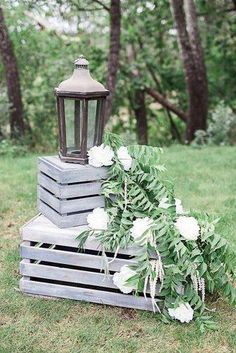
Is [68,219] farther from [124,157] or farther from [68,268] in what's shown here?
[124,157]

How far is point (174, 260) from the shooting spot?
7.67 ft

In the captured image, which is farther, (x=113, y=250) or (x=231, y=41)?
(x=231, y=41)

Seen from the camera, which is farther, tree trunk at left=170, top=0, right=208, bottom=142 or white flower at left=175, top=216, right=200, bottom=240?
tree trunk at left=170, top=0, right=208, bottom=142

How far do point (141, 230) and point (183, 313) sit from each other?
18.1 inches

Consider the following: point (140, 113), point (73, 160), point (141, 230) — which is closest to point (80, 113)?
point (73, 160)

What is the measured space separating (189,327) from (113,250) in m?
0.54

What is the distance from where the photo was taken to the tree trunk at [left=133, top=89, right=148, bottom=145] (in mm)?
10162

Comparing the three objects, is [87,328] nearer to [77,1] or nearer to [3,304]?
[3,304]

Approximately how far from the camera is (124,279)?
2354 mm

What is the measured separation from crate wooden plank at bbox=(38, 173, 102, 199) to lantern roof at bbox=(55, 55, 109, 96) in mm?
487

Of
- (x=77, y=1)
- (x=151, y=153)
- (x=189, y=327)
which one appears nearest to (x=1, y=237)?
(x=151, y=153)

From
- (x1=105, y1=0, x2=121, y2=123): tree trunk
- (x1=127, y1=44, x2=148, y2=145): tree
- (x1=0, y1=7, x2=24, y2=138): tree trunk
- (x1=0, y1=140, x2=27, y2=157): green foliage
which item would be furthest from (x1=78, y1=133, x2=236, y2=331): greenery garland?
(x1=127, y1=44, x2=148, y2=145): tree

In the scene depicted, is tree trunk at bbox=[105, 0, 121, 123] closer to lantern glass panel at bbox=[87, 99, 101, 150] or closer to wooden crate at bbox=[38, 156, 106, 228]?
lantern glass panel at bbox=[87, 99, 101, 150]

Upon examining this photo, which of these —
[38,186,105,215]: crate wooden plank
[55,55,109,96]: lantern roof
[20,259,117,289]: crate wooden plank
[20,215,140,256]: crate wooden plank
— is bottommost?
[20,259,117,289]: crate wooden plank
